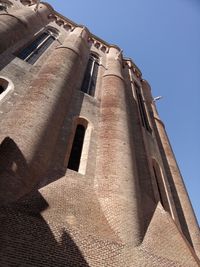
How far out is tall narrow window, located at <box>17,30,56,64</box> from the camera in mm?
10347

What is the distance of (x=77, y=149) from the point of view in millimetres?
7609

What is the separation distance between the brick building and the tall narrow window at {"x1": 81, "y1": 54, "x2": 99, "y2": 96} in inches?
5.6

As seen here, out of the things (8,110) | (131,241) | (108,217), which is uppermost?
(8,110)

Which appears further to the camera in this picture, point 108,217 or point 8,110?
point 8,110

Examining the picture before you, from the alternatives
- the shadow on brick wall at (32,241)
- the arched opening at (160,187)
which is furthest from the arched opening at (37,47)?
the shadow on brick wall at (32,241)

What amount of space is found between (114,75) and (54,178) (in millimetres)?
7709

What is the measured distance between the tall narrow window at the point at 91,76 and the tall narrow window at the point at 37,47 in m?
2.29

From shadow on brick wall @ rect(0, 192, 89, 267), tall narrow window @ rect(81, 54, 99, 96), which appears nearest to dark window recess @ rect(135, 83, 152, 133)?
tall narrow window @ rect(81, 54, 99, 96)

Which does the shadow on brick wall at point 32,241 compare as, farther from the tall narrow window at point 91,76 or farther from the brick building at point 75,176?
the tall narrow window at point 91,76

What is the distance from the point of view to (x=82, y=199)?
5.68m

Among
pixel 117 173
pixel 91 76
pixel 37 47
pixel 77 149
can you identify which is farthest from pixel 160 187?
pixel 37 47

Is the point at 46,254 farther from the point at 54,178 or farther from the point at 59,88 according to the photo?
the point at 59,88

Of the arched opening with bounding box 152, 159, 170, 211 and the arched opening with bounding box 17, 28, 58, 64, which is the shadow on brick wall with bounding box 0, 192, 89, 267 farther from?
the arched opening with bounding box 17, 28, 58, 64

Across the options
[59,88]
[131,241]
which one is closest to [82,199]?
[131,241]
